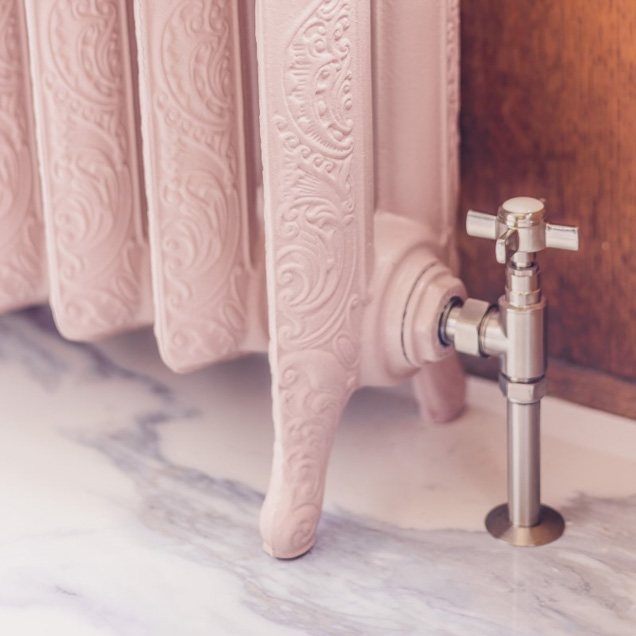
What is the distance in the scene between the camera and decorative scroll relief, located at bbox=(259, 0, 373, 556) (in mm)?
677

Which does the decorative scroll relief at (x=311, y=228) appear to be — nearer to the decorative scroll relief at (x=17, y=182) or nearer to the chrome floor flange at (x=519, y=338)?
the chrome floor flange at (x=519, y=338)

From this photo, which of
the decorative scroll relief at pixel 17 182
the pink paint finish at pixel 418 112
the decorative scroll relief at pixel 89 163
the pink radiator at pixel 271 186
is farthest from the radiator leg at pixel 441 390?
the decorative scroll relief at pixel 17 182

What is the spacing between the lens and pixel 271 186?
0.69m

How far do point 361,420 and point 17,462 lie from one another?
27 cm

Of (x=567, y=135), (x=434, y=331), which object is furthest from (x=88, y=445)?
(x=567, y=135)

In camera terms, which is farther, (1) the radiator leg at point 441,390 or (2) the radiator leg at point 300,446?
(1) the radiator leg at point 441,390

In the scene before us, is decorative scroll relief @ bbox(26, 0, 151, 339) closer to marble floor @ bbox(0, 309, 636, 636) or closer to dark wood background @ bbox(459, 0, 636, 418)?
marble floor @ bbox(0, 309, 636, 636)

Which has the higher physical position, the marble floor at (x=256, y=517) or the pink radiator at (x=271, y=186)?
the pink radiator at (x=271, y=186)

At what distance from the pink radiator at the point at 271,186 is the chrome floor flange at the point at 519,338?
33 mm

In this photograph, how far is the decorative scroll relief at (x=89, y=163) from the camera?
0.82 m

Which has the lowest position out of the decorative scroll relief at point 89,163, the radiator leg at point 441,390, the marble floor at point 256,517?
the marble floor at point 256,517

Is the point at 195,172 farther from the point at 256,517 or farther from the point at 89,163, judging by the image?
the point at 256,517

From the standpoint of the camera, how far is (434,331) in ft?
2.54

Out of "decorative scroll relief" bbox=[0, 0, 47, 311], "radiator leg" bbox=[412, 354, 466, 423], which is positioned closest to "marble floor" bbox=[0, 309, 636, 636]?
"radiator leg" bbox=[412, 354, 466, 423]
